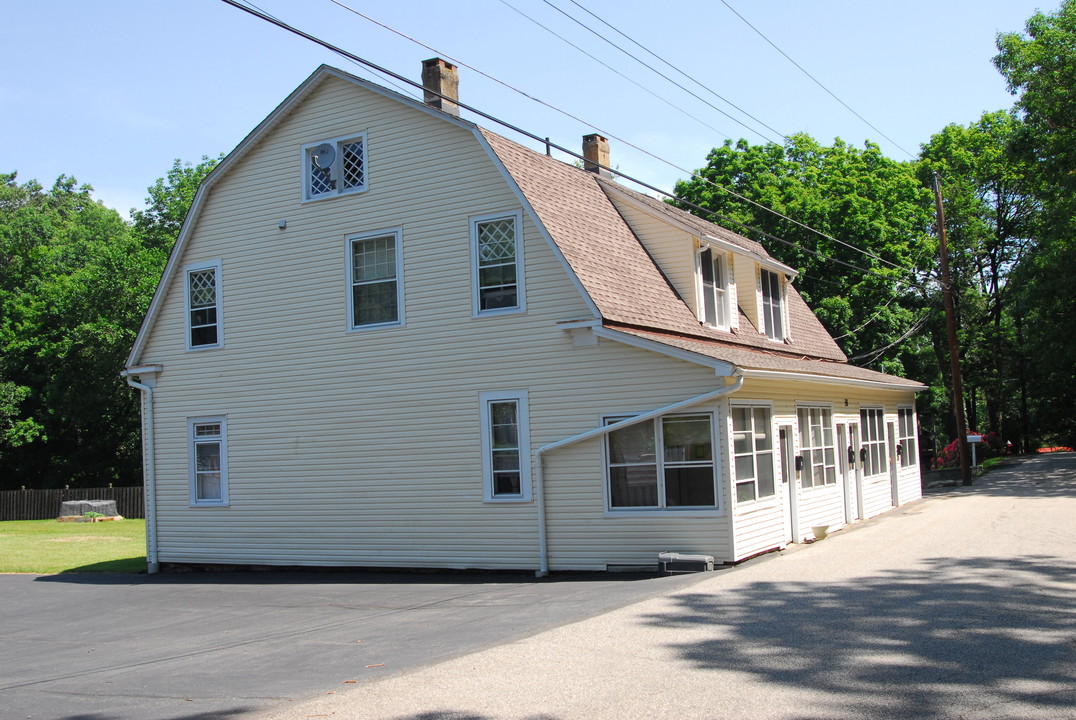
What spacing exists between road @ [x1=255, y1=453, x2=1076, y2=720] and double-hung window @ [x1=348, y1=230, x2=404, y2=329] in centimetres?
774

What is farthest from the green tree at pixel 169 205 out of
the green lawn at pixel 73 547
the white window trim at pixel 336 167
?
the white window trim at pixel 336 167

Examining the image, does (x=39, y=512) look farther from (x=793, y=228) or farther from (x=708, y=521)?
(x=708, y=521)

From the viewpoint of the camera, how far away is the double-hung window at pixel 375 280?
17125 mm

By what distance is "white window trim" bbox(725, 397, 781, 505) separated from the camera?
14133mm

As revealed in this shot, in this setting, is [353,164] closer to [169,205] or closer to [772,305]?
[772,305]

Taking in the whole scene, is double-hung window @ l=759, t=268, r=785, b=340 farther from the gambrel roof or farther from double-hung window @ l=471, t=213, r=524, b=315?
double-hung window @ l=471, t=213, r=524, b=315

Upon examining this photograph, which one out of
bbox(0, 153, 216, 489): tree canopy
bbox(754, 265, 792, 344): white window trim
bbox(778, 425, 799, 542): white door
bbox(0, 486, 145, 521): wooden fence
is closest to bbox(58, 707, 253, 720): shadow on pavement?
bbox(778, 425, 799, 542): white door

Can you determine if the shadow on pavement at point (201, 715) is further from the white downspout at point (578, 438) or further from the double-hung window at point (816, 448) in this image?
the double-hung window at point (816, 448)

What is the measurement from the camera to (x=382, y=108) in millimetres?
17297

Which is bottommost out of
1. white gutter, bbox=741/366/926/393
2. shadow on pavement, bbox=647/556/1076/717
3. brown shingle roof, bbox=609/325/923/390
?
shadow on pavement, bbox=647/556/1076/717

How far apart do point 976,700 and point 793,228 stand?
2972 cm

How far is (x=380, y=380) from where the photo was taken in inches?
674

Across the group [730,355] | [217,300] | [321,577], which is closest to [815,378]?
[730,355]

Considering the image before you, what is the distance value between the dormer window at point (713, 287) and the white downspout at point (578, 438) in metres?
4.20
